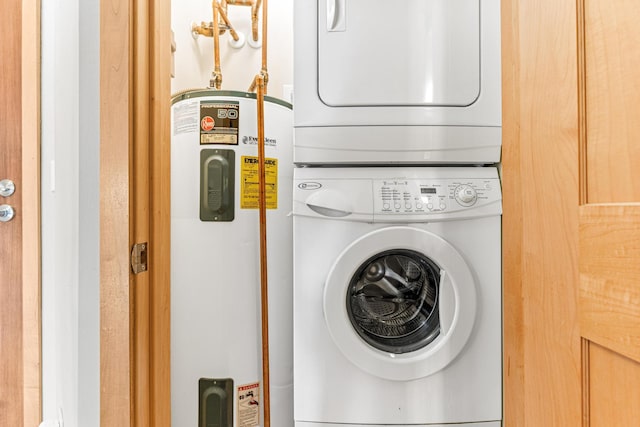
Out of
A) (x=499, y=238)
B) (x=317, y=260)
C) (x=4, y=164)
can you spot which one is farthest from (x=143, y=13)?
(x=499, y=238)

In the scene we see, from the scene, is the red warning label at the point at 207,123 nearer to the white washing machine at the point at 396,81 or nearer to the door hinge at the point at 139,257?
the white washing machine at the point at 396,81

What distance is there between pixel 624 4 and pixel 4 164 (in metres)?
1.50

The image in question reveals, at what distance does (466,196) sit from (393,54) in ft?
1.48

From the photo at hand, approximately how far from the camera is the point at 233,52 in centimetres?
183

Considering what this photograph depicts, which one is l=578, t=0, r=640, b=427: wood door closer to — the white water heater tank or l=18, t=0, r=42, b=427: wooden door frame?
the white water heater tank

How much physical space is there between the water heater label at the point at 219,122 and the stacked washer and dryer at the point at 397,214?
23 centimetres

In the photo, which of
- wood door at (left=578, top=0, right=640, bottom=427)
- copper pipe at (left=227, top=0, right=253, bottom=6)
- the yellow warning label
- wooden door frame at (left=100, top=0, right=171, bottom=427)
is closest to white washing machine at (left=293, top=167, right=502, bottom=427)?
the yellow warning label

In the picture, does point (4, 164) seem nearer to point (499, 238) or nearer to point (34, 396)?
point (34, 396)

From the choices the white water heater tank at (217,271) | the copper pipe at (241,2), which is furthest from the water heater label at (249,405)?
the copper pipe at (241,2)

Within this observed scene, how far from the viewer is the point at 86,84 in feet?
2.41

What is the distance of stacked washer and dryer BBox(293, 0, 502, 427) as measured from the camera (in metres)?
1.07

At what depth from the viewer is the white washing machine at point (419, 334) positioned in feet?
3.49

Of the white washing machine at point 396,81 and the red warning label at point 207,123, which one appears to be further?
the red warning label at point 207,123

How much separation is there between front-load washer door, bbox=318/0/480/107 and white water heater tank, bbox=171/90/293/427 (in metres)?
0.33
